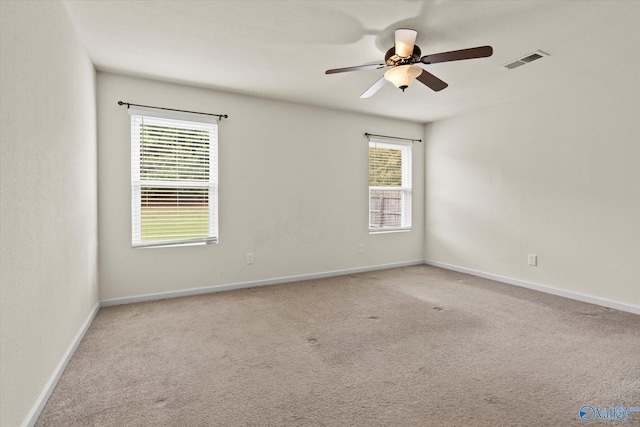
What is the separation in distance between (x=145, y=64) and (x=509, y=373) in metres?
4.07

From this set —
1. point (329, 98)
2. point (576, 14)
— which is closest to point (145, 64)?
point (329, 98)

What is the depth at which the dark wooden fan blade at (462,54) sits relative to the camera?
7.05 ft

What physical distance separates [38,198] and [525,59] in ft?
13.1

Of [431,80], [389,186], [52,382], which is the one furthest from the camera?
[389,186]

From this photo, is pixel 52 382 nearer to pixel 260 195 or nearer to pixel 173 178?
pixel 173 178

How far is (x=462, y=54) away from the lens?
2273 mm

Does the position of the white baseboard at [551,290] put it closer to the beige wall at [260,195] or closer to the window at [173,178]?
the beige wall at [260,195]

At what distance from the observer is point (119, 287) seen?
139 inches

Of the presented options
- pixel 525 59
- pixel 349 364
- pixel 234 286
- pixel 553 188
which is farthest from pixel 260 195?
pixel 553 188

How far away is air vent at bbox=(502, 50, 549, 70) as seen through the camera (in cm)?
293

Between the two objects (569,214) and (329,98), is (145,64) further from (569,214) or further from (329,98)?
(569,214)

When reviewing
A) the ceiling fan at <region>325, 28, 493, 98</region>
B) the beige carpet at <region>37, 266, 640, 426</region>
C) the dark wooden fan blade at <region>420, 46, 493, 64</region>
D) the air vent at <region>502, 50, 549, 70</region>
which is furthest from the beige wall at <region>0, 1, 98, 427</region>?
the air vent at <region>502, 50, 549, 70</region>

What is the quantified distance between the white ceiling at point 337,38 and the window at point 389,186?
1572mm

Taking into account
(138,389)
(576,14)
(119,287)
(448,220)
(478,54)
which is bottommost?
(138,389)
